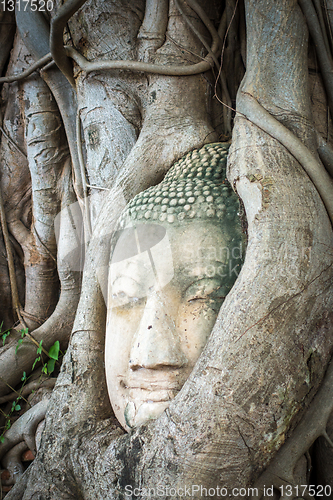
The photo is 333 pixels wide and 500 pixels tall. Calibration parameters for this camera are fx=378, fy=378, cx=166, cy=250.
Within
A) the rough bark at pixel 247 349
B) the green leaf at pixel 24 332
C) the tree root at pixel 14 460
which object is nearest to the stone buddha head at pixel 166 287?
the rough bark at pixel 247 349

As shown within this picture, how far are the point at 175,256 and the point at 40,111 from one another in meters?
1.64

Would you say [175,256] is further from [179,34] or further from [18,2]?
[18,2]

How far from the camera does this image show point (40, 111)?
2307mm

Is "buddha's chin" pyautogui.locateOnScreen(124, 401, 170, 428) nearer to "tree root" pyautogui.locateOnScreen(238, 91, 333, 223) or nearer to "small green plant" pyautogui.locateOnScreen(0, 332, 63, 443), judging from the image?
"tree root" pyautogui.locateOnScreen(238, 91, 333, 223)

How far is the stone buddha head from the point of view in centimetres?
110

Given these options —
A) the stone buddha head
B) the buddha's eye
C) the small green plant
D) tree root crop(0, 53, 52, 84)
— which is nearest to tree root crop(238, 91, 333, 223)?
the stone buddha head

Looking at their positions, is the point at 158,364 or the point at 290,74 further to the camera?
the point at 290,74

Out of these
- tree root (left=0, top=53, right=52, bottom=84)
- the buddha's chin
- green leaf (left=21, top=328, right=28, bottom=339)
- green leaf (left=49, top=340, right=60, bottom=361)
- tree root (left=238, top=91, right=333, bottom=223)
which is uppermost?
tree root (left=0, top=53, right=52, bottom=84)

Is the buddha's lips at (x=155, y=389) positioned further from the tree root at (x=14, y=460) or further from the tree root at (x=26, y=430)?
the tree root at (x=14, y=460)

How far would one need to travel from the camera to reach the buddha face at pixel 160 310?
110 centimetres

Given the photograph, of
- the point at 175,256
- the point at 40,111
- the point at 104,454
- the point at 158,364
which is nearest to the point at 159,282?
the point at 175,256

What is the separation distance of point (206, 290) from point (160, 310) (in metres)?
0.15

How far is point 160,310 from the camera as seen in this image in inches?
44.5

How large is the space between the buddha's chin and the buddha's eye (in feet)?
1.03
